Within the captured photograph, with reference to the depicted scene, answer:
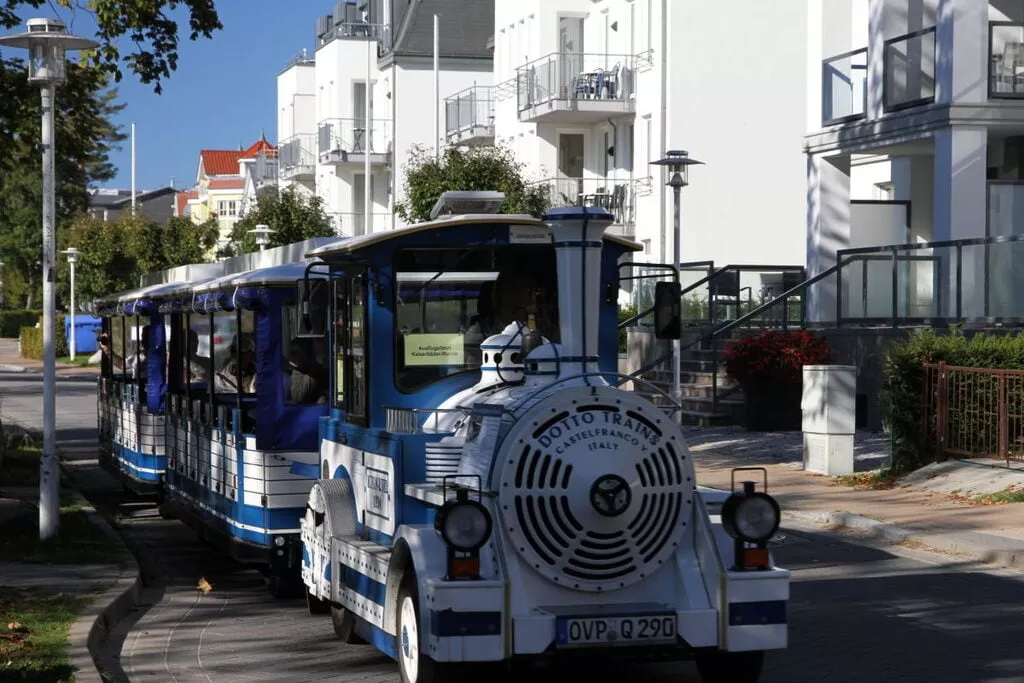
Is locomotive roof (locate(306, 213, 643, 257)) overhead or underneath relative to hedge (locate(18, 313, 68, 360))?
overhead

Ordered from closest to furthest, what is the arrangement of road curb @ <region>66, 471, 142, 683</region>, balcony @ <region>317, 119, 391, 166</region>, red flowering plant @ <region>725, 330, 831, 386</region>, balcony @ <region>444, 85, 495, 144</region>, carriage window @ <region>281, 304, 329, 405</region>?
road curb @ <region>66, 471, 142, 683</region>, carriage window @ <region>281, 304, 329, 405</region>, red flowering plant @ <region>725, 330, 831, 386</region>, balcony @ <region>444, 85, 495, 144</region>, balcony @ <region>317, 119, 391, 166</region>

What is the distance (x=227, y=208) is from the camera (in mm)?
111688

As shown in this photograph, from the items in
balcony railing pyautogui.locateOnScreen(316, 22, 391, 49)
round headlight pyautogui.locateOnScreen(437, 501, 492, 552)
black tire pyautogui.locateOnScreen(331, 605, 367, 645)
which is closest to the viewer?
round headlight pyautogui.locateOnScreen(437, 501, 492, 552)

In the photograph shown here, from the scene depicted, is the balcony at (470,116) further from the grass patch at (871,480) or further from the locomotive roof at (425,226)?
the locomotive roof at (425,226)

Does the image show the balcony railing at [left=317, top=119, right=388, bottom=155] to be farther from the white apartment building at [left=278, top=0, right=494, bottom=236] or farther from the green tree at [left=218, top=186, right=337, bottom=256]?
the green tree at [left=218, top=186, right=337, bottom=256]

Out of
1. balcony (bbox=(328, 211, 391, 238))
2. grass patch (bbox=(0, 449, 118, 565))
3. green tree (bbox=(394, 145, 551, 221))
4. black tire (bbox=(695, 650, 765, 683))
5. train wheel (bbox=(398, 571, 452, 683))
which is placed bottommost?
grass patch (bbox=(0, 449, 118, 565))

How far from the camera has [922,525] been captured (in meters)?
16.0

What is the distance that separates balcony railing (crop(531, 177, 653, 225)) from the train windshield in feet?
96.8

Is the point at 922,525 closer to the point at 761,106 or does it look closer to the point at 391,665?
the point at 391,665

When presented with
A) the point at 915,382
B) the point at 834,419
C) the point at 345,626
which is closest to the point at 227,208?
the point at 834,419

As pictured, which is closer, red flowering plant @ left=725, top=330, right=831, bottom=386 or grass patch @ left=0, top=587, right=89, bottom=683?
grass patch @ left=0, top=587, right=89, bottom=683

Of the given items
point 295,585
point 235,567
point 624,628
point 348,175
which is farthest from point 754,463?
point 348,175

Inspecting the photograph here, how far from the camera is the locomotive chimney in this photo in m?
8.58

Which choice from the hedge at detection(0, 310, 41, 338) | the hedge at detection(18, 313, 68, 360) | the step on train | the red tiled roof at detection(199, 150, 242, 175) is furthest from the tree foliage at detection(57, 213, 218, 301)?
the step on train
